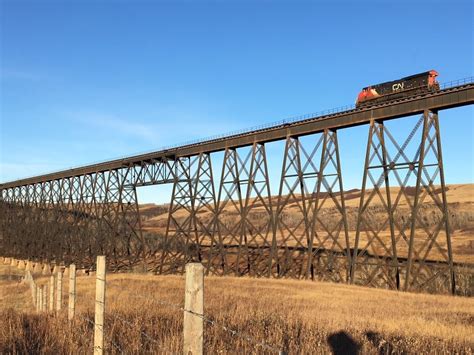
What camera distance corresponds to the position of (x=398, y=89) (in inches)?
727

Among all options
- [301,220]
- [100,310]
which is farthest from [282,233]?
[100,310]

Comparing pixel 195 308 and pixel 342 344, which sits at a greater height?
pixel 195 308

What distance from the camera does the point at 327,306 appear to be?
10805 mm

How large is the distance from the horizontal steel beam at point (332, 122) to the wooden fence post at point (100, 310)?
46.0 ft

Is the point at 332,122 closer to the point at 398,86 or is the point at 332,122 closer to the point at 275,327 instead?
the point at 398,86

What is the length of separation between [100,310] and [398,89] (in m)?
16.6

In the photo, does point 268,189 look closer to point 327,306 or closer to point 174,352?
point 327,306

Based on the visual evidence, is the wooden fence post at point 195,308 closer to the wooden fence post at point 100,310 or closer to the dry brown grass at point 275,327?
the dry brown grass at point 275,327

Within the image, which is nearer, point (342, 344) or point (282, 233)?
point (342, 344)

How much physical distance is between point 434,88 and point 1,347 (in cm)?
1676

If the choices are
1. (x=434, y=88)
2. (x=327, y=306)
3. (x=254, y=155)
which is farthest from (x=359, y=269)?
(x=327, y=306)

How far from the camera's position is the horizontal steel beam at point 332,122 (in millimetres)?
15422

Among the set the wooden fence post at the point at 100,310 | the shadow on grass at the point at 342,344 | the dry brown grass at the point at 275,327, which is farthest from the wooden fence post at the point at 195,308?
A: the shadow on grass at the point at 342,344

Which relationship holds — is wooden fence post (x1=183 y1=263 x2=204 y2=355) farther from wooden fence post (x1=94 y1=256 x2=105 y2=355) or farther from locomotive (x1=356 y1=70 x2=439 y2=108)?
locomotive (x1=356 y1=70 x2=439 y2=108)
